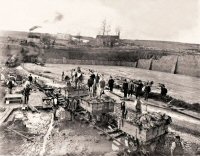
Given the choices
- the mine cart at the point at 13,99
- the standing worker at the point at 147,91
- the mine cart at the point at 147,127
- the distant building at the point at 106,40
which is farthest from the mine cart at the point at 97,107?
the distant building at the point at 106,40

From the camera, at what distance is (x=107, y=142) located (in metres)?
8.02

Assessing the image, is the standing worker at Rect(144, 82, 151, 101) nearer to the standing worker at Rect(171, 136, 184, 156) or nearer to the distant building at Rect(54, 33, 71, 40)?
the standing worker at Rect(171, 136, 184, 156)

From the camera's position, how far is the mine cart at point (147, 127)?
6641 millimetres

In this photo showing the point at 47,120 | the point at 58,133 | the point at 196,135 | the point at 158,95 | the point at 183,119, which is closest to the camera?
the point at 58,133

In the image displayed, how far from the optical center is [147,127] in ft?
21.7

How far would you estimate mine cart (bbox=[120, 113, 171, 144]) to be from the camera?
6.64 meters

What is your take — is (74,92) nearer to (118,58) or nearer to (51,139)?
(51,139)

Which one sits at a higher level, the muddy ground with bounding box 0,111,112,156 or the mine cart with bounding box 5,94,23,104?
the mine cart with bounding box 5,94,23,104

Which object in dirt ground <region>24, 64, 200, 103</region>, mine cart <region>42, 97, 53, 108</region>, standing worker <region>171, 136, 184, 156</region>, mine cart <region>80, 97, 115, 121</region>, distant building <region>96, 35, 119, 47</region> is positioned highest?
distant building <region>96, 35, 119, 47</region>

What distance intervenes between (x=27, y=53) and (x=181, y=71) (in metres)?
22.2

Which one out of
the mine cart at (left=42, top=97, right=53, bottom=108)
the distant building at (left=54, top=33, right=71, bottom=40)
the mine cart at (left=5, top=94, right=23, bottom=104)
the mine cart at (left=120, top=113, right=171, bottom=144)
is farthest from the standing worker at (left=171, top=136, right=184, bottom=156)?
the distant building at (left=54, top=33, right=71, bottom=40)

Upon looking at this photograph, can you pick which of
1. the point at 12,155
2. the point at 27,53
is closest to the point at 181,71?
the point at 27,53

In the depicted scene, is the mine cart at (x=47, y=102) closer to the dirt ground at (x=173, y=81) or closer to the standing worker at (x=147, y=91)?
the standing worker at (x=147, y=91)

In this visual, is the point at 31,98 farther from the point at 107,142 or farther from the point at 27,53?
the point at 27,53
